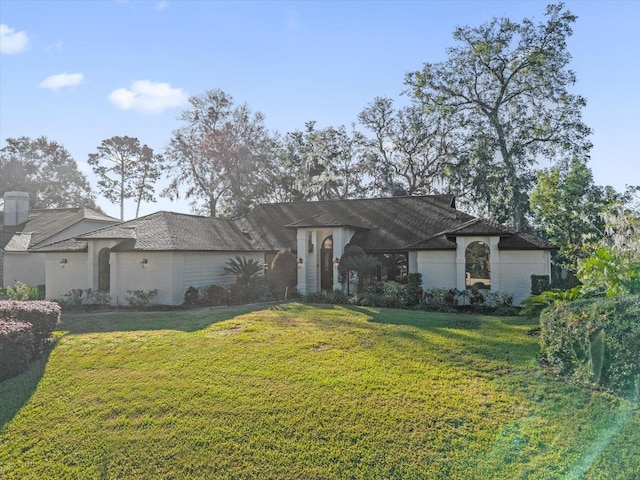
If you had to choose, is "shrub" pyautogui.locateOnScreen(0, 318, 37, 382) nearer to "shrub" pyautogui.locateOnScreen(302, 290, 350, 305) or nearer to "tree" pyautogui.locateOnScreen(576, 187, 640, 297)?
"shrub" pyautogui.locateOnScreen(302, 290, 350, 305)

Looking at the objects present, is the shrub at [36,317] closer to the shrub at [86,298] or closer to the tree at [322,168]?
the shrub at [86,298]

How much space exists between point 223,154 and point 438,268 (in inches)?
985

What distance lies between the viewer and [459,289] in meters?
17.0

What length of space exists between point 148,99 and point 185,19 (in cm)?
772

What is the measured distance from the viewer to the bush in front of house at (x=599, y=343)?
6.08 metres

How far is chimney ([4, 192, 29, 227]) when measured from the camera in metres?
29.8

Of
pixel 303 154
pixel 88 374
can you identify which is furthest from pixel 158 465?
pixel 303 154

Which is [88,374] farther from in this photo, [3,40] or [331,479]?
[3,40]

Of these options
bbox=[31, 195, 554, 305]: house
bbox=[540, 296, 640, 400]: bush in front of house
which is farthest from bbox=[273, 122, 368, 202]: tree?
bbox=[540, 296, 640, 400]: bush in front of house

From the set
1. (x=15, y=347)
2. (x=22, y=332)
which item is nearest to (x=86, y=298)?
(x=22, y=332)

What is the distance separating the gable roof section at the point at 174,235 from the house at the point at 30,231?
697 centimetres

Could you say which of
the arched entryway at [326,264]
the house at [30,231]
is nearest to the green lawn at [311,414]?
the arched entryway at [326,264]

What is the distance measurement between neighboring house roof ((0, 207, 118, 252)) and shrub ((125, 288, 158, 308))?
1219cm

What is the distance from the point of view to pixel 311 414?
20.4ft
